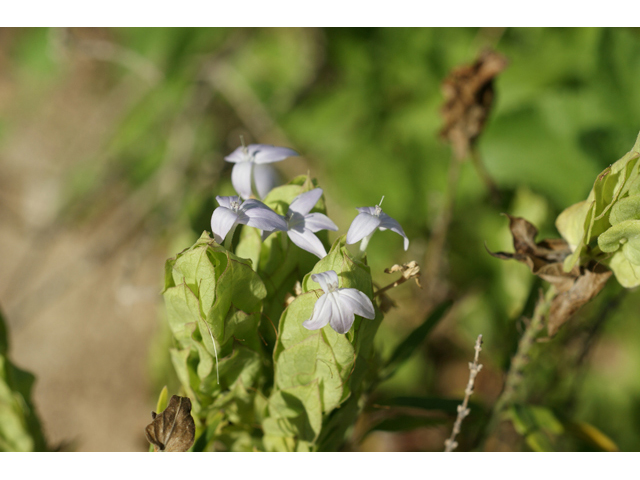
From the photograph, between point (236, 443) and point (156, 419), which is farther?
point (236, 443)

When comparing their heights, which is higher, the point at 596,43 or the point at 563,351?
the point at 596,43

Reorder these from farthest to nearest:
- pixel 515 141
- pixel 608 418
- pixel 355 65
Answer: pixel 355 65 → pixel 608 418 → pixel 515 141

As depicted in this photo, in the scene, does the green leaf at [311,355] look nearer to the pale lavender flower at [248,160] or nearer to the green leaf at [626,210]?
the pale lavender flower at [248,160]

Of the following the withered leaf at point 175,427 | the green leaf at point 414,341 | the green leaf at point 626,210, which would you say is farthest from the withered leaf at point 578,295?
the withered leaf at point 175,427

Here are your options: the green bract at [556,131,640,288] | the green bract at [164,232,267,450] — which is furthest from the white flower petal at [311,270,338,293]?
the green bract at [556,131,640,288]

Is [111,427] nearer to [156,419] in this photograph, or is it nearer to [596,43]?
[156,419]

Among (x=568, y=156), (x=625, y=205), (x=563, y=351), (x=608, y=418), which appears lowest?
(x=608, y=418)

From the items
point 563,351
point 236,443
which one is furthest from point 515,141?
point 236,443
